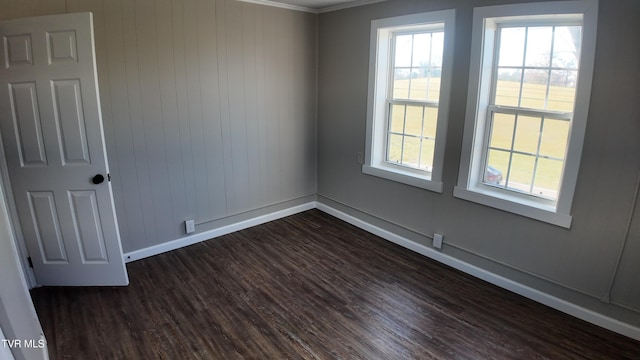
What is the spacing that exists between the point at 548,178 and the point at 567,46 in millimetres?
972

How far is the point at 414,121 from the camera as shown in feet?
12.2

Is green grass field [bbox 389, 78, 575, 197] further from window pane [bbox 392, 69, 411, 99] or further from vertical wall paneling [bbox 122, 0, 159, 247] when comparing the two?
vertical wall paneling [bbox 122, 0, 159, 247]

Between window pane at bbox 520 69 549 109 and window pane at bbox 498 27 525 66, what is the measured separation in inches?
5.3

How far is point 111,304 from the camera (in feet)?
9.38

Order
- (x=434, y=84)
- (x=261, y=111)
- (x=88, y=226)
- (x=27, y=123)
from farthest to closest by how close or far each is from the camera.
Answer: (x=261, y=111), (x=434, y=84), (x=88, y=226), (x=27, y=123)

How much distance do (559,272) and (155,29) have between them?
388cm

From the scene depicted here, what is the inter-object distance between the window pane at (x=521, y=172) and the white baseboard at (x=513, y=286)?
0.80 meters

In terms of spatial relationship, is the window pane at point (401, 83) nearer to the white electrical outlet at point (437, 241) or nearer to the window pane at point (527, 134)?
the window pane at point (527, 134)

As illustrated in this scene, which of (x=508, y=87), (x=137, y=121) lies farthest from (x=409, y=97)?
(x=137, y=121)

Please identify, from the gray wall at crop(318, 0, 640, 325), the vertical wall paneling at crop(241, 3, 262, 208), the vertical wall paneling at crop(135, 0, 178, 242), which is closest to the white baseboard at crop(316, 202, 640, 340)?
the gray wall at crop(318, 0, 640, 325)

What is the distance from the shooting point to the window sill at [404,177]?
3506 mm

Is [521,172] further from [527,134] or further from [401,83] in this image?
[401,83]

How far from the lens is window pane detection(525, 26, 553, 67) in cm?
272

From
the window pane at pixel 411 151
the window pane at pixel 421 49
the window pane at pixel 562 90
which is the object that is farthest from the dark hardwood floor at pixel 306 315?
the window pane at pixel 421 49
